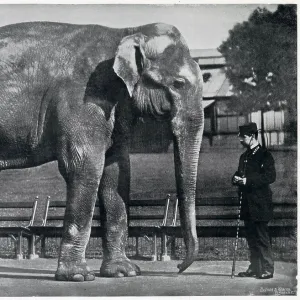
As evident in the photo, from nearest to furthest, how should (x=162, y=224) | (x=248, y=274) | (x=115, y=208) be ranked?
(x=248, y=274) < (x=115, y=208) < (x=162, y=224)

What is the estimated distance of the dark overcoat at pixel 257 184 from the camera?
7078mm

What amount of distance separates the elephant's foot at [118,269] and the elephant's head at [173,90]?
0.60m

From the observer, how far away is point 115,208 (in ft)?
24.3

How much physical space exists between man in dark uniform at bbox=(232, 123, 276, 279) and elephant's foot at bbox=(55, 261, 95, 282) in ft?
3.82

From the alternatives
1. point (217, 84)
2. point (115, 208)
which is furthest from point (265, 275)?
point (217, 84)

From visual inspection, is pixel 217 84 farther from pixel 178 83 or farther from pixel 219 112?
pixel 178 83

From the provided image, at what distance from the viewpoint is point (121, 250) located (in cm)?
741

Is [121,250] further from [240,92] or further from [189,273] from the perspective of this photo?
[240,92]

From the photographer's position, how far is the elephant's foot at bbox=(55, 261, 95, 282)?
6992 millimetres

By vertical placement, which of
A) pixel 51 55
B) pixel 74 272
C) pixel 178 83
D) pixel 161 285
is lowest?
pixel 161 285

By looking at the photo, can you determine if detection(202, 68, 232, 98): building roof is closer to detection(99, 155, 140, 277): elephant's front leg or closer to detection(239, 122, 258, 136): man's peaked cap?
detection(239, 122, 258, 136): man's peaked cap

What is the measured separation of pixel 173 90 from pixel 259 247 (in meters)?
1.30

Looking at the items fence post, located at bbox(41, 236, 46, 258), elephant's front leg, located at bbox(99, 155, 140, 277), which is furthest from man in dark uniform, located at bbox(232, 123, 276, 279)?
fence post, located at bbox(41, 236, 46, 258)

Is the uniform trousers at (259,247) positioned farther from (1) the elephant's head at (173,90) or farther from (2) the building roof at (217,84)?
(2) the building roof at (217,84)
